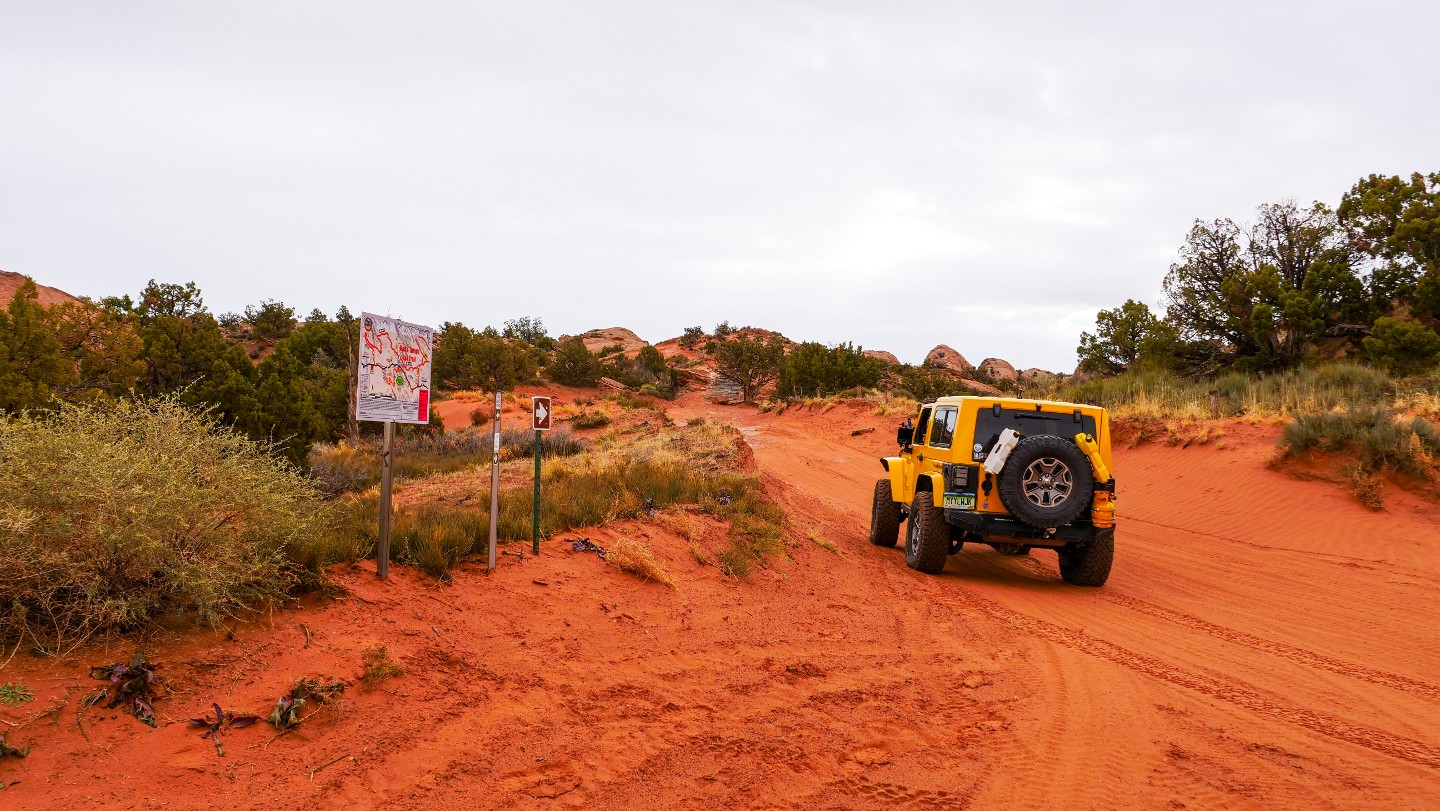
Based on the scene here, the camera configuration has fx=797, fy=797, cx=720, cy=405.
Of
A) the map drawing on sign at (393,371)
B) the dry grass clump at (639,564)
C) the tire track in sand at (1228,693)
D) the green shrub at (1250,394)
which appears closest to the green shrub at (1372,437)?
the green shrub at (1250,394)

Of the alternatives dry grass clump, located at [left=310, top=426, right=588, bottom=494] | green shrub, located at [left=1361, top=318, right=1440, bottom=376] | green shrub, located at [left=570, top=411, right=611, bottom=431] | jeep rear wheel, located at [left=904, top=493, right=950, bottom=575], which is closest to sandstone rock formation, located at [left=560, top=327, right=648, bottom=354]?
green shrub, located at [left=570, top=411, right=611, bottom=431]

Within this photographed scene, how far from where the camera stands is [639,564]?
7762mm

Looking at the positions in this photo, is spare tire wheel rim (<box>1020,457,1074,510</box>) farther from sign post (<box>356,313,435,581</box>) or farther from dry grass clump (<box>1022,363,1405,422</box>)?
dry grass clump (<box>1022,363,1405,422</box>)

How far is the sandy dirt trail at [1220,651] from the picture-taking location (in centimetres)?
461

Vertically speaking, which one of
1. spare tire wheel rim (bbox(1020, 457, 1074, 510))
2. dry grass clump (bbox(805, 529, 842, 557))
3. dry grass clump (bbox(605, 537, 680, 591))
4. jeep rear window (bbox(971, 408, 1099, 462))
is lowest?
dry grass clump (bbox(805, 529, 842, 557))

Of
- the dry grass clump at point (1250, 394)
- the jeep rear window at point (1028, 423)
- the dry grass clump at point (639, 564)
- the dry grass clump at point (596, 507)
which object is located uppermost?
the dry grass clump at point (1250, 394)

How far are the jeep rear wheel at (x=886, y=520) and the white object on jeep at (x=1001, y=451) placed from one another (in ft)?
8.52

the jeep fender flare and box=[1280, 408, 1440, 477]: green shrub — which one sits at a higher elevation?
box=[1280, 408, 1440, 477]: green shrub

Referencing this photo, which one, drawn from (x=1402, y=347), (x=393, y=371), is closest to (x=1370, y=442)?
(x=1402, y=347)

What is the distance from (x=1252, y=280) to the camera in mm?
26859

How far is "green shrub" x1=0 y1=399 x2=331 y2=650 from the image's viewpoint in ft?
14.7

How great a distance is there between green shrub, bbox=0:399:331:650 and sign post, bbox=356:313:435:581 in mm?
710

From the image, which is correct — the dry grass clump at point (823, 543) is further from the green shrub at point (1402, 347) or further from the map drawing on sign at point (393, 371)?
the green shrub at point (1402, 347)

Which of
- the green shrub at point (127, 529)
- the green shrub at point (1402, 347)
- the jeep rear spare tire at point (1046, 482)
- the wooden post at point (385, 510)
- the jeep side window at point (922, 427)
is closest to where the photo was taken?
the green shrub at point (127, 529)
